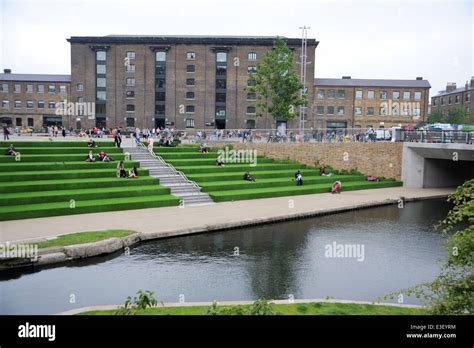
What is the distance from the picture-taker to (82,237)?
60.5 ft

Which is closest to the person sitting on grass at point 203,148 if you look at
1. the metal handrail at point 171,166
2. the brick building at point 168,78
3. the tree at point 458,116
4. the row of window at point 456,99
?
the metal handrail at point 171,166

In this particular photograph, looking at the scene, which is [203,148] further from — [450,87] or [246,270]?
[450,87]

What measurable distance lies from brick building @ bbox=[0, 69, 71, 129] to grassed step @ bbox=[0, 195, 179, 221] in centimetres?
5029

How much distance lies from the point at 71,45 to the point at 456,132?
54164 millimetres

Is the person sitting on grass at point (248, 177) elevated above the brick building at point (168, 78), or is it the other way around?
the brick building at point (168, 78)

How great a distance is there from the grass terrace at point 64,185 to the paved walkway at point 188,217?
633 mm

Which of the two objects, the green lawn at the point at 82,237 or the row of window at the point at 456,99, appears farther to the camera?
the row of window at the point at 456,99

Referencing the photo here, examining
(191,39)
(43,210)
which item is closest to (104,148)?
Result: (43,210)

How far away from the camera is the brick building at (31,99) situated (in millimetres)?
70688

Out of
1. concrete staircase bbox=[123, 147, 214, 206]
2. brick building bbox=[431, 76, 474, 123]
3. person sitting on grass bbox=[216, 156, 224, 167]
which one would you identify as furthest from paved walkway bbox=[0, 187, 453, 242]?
brick building bbox=[431, 76, 474, 123]

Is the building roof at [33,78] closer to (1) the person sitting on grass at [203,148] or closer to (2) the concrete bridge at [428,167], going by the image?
(1) the person sitting on grass at [203,148]
